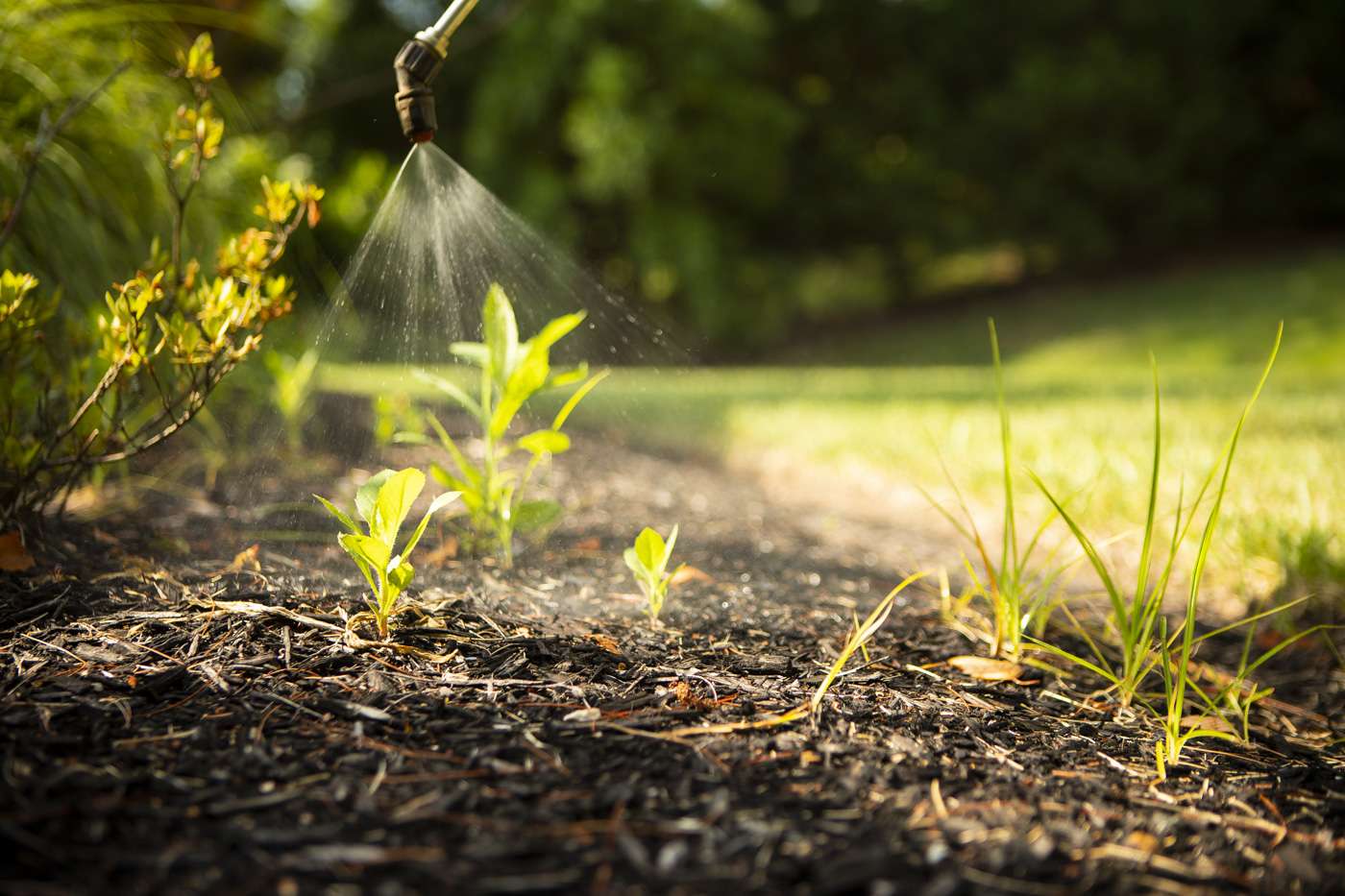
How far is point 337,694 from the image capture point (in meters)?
1.23

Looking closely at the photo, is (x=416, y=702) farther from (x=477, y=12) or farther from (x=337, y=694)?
(x=477, y=12)

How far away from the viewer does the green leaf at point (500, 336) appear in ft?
5.24

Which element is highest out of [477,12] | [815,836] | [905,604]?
[477,12]

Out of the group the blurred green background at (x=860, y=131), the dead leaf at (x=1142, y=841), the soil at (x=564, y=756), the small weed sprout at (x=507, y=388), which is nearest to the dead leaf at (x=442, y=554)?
the soil at (x=564, y=756)

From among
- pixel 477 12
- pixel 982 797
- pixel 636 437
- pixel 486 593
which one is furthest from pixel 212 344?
pixel 477 12

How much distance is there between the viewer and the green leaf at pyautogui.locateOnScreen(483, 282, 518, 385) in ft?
5.24

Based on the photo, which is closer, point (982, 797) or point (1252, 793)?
point (982, 797)

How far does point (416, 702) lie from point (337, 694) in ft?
0.39

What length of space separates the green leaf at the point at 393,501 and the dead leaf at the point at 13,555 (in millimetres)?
778

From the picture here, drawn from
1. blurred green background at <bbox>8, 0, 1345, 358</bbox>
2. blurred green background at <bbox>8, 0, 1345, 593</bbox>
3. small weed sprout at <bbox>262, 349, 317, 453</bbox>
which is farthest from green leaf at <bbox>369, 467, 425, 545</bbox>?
blurred green background at <bbox>8, 0, 1345, 358</bbox>

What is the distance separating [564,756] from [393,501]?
506 mm

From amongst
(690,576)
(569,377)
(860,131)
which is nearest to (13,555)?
(569,377)

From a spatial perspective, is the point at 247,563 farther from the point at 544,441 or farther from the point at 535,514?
the point at 544,441

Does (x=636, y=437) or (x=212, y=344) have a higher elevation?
(x=212, y=344)
